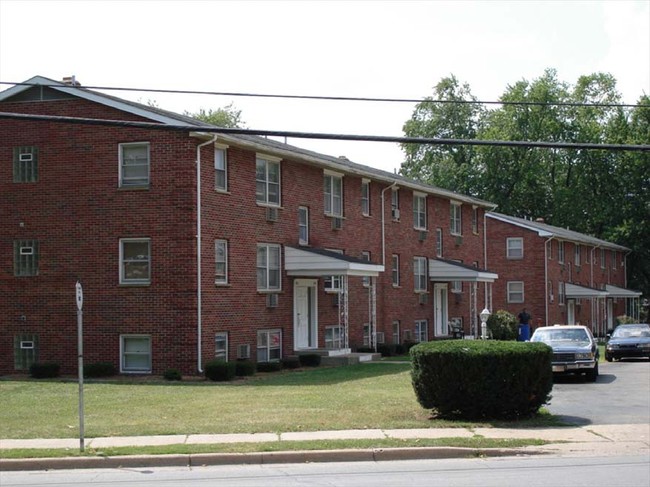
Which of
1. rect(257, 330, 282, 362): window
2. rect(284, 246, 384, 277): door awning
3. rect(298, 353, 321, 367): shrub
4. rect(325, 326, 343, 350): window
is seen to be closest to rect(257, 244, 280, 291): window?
rect(284, 246, 384, 277): door awning

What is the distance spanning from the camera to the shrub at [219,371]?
25219 mm

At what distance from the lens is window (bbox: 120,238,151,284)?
26.8 m

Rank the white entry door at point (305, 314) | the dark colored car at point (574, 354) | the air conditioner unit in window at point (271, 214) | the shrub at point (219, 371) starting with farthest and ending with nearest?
the white entry door at point (305, 314) < the air conditioner unit in window at point (271, 214) < the dark colored car at point (574, 354) < the shrub at point (219, 371)

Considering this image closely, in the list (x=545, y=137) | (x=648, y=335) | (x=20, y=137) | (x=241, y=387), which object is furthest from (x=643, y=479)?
(x=545, y=137)

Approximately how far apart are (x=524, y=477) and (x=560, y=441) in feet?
10.8

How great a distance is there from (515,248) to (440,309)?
13466 mm

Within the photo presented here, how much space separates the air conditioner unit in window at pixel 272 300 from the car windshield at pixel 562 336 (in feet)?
26.8

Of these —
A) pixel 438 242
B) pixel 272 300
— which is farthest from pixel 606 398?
pixel 438 242

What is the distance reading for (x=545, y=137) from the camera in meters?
73.5

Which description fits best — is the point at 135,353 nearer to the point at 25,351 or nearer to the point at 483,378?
the point at 25,351

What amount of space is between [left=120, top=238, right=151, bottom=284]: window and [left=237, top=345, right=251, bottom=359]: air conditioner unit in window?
349 cm

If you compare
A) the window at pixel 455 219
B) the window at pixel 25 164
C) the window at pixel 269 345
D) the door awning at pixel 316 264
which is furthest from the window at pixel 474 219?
the window at pixel 25 164

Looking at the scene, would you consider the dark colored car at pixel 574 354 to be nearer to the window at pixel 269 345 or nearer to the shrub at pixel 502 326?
the window at pixel 269 345

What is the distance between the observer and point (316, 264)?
3075 cm
